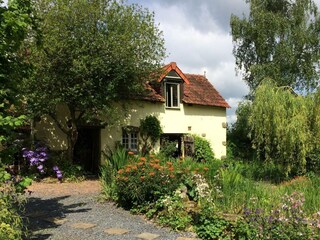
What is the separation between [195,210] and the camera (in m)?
7.71

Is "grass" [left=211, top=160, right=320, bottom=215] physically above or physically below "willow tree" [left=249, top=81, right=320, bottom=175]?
below

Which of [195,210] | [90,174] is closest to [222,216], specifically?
[195,210]

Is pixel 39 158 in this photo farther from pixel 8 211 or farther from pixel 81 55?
pixel 8 211

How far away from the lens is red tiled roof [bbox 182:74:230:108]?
20.8 meters

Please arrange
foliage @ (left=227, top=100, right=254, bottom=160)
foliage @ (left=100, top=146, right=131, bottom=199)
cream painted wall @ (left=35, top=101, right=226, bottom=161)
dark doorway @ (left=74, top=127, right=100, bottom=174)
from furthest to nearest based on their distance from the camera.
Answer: foliage @ (left=227, top=100, right=254, bottom=160)
dark doorway @ (left=74, top=127, right=100, bottom=174)
cream painted wall @ (left=35, top=101, right=226, bottom=161)
foliage @ (left=100, top=146, right=131, bottom=199)

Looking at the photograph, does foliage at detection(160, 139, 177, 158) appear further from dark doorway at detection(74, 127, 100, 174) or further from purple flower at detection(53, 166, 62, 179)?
purple flower at detection(53, 166, 62, 179)

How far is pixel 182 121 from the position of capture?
2031 centimetres

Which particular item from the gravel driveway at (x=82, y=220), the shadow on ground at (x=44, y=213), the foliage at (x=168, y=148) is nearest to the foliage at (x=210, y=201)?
the gravel driveway at (x=82, y=220)

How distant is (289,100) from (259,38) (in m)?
11.4

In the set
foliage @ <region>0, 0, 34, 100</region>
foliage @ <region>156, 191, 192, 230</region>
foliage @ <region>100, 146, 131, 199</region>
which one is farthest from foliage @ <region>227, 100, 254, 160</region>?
foliage @ <region>0, 0, 34, 100</region>

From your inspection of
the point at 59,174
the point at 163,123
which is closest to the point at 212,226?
the point at 59,174

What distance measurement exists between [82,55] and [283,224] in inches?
391

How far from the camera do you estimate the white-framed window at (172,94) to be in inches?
782

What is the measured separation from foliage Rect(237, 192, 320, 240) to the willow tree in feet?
22.9
